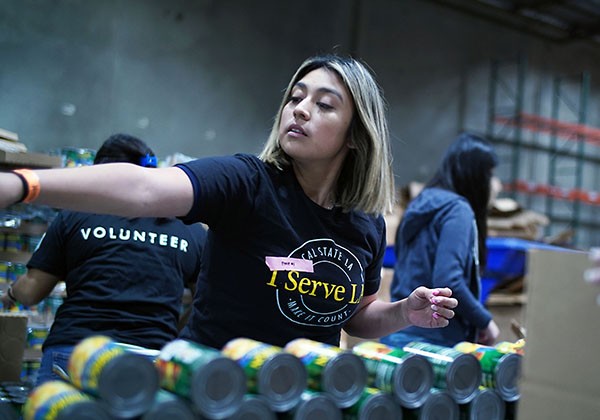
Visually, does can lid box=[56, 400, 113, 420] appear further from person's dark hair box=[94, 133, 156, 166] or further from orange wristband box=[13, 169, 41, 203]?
person's dark hair box=[94, 133, 156, 166]

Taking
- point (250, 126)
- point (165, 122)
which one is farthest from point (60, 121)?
point (250, 126)

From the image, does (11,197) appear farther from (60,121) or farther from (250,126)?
(250,126)

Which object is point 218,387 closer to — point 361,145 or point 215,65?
point 361,145

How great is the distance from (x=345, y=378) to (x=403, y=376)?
120mm

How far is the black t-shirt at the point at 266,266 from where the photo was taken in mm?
1509

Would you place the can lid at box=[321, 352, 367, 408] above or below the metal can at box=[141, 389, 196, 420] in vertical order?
above

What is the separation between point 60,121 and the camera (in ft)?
18.3

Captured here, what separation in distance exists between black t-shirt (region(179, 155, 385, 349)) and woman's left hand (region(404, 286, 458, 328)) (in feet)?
0.60

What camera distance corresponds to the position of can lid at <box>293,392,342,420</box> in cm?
107

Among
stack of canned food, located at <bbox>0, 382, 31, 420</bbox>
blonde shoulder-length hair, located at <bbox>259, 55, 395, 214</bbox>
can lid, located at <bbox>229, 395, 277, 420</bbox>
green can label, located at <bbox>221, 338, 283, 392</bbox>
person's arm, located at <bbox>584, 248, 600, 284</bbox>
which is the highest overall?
blonde shoulder-length hair, located at <bbox>259, 55, 395, 214</bbox>

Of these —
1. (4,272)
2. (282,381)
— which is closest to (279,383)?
(282,381)

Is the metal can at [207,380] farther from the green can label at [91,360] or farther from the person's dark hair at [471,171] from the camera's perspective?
the person's dark hair at [471,171]

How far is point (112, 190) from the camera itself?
3.77ft

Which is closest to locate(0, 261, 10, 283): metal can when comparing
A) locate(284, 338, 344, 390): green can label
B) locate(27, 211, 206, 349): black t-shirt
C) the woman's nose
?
locate(27, 211, 206, 349): black t-shirt
